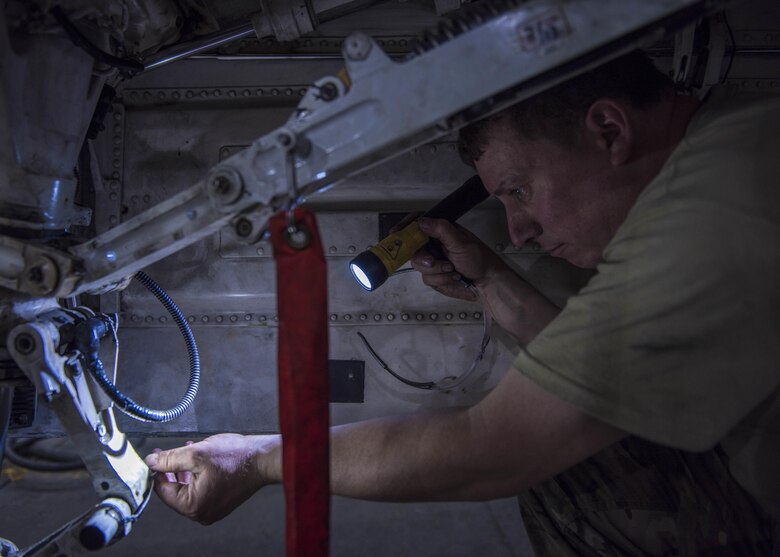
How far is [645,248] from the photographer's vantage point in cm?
90

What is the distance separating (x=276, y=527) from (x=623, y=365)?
1596 millimetres

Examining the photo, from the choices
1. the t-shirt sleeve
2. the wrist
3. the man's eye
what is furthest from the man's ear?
the wrist

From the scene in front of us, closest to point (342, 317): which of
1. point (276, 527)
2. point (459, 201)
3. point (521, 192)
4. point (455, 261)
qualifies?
point (455, 261)

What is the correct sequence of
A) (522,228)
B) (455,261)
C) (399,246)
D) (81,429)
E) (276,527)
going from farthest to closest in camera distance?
1. (276,527)
2. (455,261)
3. (399,246)
4. (522,228)
5. (81,429)

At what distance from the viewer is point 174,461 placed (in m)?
1.37

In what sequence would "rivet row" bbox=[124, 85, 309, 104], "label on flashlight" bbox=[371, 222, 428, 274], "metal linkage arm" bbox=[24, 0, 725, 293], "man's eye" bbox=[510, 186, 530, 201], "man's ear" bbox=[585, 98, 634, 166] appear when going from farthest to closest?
"rivet row" bbox=[124, 85, 309, 104], "label on flashlight" bbox=[371, 222, 428, 274], "man's eye" bbox=[510, 186, 530, 201], "man's ear" bbox=[585, 98, 634, 166], "metal linkage arm" bbox=[24, 0, 725, 293]

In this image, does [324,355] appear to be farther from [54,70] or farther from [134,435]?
[134,435]

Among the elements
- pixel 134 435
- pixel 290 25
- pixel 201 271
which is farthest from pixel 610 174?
pixel 134 435

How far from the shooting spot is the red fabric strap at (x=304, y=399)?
0.82 meters

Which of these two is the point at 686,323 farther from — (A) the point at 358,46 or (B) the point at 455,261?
(B) the point at 455,261

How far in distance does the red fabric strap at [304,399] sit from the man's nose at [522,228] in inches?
30.0

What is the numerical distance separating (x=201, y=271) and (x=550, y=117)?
59.6 inches

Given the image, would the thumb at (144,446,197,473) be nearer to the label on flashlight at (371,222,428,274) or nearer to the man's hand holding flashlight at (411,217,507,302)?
the label on flashlight at (371,222,428,274)

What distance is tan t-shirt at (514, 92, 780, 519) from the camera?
0.86 m
